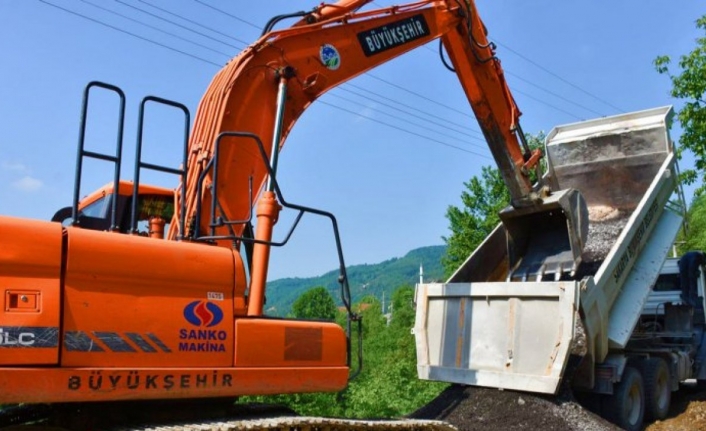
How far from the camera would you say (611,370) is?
25.2 ft

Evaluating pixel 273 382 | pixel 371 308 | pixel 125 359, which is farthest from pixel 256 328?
pixel 371 308

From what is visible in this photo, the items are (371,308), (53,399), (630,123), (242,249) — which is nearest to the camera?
(53,399)

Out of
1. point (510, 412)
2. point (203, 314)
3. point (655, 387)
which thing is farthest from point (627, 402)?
point (203, 314)

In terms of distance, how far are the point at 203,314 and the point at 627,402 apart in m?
5.79

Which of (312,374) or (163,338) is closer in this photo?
(163,338)

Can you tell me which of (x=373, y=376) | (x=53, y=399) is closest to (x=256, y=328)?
(x=53, y=399)

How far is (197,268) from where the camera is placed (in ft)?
13.2

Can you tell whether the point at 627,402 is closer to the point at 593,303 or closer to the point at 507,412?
the point at 593,303

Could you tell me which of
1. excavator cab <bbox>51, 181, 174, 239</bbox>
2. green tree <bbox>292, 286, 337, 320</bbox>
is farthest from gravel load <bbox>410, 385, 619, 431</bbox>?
green tree <bbox>292, 286, 337, 320</bbox>

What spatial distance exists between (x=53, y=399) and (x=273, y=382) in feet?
4.19

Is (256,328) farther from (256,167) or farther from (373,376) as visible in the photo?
(373,376)

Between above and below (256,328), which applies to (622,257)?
above

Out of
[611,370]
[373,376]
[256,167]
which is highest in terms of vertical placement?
[256,167]

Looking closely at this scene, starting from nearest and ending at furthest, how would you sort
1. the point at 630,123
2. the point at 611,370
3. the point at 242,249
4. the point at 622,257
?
the point at 242,249
the point at 611,370
the point at 622,257
the point at 630,123
